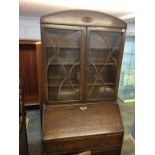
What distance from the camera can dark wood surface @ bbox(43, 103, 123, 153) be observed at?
1.59m

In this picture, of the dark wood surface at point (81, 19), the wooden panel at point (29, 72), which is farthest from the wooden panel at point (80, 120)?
the wooden panel at point (29, 72)

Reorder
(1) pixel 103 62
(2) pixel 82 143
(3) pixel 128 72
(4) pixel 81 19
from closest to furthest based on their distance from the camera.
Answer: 1. (4) pixel 81 19
2. (2) pixel 82 143
3. (1) pixel 103 62
4. (3) pixel 128 72

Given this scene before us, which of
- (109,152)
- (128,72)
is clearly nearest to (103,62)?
(109,152)

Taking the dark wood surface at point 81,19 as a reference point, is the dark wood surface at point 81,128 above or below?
below

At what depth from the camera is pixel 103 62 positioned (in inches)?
69.9

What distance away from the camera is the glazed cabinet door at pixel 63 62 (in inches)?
61.6

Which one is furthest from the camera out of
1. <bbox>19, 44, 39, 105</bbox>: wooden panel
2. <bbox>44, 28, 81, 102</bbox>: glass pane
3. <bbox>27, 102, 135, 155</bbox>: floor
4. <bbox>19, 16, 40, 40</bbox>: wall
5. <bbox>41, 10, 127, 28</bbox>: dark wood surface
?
<bbox>19, 44, 39, 105</bbox>: wooden panel

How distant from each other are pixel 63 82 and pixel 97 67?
1.41 ft

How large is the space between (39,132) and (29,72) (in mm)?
1243

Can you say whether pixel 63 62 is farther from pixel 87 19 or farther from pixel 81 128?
pixel 81 128

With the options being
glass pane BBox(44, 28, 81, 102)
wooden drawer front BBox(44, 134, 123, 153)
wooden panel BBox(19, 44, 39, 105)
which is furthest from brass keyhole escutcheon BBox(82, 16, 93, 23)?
wooden panel BBox(19, 44, 39, 105)

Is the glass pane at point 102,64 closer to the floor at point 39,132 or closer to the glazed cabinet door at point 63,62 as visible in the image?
the glazed cabinet door at point 63,62

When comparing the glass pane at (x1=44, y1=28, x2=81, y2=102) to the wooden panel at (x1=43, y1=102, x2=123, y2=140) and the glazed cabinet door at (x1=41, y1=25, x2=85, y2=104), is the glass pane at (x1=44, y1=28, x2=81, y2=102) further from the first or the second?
the wooden panel at (x1=43, y1=102, x2=123, y2=140)

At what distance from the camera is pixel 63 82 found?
5.73 ft
